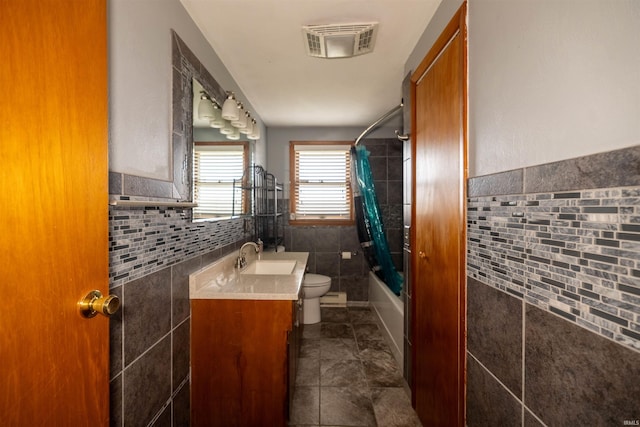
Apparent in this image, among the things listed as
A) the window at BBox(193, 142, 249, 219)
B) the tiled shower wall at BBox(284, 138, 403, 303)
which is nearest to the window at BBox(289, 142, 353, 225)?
the tiled shower wall at BBox(284, 138, 403, 303)

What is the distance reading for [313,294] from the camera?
8.87 ft

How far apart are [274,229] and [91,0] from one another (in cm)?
252

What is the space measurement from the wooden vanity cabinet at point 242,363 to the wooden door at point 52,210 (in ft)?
2.26

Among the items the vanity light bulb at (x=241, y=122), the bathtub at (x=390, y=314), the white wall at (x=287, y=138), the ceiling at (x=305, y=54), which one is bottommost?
the bathtub at (x=390, y=314)

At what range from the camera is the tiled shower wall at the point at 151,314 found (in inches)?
35.3

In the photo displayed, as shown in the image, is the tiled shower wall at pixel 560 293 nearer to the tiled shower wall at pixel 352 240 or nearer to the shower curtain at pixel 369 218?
the shower curtain at pixel 369 218

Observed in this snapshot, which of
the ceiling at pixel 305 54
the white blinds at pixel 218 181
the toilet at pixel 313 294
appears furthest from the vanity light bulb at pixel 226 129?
the toilet at pixel 313 294

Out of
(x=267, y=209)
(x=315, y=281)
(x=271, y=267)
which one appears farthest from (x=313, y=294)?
(x=267, y=209)

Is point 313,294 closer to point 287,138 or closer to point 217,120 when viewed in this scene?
point 217,120

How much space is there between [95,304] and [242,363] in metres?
0.93

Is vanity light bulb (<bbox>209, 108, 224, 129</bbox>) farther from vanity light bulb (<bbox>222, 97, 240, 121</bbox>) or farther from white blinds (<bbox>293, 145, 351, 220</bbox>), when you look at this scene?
white blinds (<bbox>293, 145, 351, 220</bbox>)

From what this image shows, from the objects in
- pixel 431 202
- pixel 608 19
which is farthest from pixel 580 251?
pixel 431 202

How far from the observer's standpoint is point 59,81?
557mm

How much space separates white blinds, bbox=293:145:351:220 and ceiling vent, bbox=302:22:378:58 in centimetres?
171
